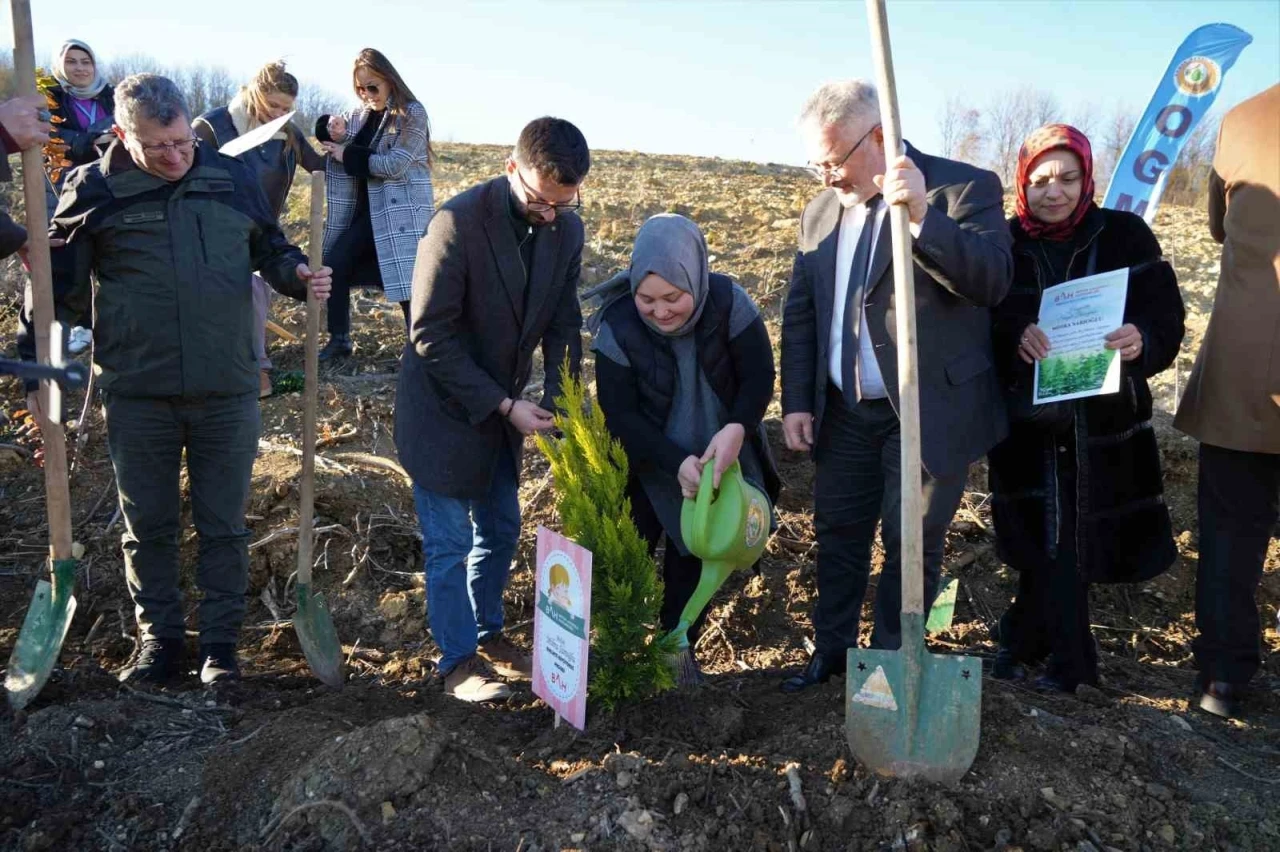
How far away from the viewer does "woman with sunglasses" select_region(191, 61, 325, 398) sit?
4.82m

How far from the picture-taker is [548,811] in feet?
8.78

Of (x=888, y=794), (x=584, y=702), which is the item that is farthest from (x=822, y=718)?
(x=584, y=702)

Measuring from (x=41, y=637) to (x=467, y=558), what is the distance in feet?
4.61

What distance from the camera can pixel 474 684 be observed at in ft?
11.4

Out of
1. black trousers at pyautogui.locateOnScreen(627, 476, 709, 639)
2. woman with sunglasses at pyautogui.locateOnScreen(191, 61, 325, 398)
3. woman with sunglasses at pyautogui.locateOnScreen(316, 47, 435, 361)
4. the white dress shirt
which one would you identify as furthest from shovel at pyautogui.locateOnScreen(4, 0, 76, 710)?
the white dress shirt

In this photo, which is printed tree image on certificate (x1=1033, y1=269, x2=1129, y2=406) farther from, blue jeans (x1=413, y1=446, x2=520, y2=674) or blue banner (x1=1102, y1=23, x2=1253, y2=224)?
blue banner (x1=1102, y1=23, x2=1253, y2=224)

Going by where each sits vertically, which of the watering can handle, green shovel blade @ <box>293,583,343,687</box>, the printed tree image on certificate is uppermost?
the printed tree image on certificate

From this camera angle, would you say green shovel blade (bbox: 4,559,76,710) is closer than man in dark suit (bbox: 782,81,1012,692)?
No

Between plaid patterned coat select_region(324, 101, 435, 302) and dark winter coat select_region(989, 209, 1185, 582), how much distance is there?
3367mm

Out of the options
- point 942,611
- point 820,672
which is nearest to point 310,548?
point 820,672

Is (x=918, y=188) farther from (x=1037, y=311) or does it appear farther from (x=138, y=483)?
(x=138, y=483)

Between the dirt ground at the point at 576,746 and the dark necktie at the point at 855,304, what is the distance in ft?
3.36

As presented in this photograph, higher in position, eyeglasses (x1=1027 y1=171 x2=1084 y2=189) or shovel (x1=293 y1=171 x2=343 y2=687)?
eyeglasses (x1=1027 y1=171 x2=1084 y2=189)

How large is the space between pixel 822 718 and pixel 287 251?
2461 mm
